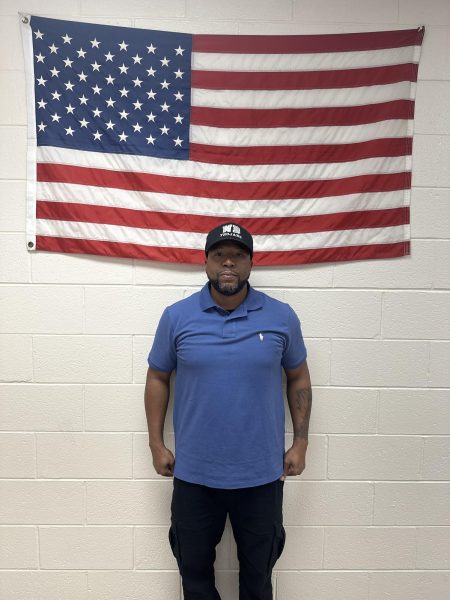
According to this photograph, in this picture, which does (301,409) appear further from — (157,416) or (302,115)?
(302,115)

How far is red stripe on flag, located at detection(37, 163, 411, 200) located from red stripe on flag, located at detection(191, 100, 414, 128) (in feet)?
0.76

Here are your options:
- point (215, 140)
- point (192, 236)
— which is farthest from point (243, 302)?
point (215, 140)

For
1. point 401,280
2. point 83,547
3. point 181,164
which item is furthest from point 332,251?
point 83,547

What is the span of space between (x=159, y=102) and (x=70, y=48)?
0.41 m

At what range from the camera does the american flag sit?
71.4 inches

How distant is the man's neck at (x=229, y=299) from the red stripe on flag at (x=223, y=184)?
419 millimetres

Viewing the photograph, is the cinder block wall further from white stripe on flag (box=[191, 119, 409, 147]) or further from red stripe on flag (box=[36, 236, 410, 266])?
white stripe on flag (box=[191, 119, 409, 147])

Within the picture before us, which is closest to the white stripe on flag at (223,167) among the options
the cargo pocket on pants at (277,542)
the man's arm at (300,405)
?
the man's arm at (300,405)

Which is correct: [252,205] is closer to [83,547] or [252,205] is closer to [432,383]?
[432,383]

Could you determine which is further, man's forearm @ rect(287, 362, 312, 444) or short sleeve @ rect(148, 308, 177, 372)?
man's forearm @ rect(287, 362, 312, 444)

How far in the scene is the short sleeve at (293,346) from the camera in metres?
1.74

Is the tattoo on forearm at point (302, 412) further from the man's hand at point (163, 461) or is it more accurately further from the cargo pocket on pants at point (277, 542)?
the man's hand at point (163, 461)

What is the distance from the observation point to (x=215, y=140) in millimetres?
1849

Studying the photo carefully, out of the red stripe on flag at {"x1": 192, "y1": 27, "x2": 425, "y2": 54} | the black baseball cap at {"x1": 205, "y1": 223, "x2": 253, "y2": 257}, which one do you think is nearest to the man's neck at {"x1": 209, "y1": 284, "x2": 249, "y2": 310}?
the black baseball cap at {"x1": 205, "y1": 223, "x2": 253, "y2": 257}
